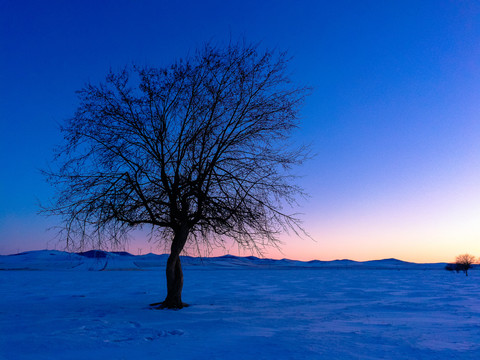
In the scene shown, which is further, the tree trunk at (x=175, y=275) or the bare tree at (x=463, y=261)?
the bare tree at (x=463, y=261)

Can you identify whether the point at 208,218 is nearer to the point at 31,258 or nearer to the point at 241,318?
the point at 241,318

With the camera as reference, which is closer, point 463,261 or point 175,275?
point 175,275

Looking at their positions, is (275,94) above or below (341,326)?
above

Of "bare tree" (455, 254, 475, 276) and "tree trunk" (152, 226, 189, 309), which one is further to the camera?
"bare tree" (455, 254, 475, 276)

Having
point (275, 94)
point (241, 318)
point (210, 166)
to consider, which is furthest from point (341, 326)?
point (275, 94)

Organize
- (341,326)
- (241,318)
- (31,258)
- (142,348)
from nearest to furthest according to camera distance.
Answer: (142,348), (341,326), (241,318), (31,258)

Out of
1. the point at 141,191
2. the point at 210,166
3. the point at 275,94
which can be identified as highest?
the point at 275,94

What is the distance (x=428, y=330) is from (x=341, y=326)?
188 centimetres

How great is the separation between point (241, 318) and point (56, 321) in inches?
190

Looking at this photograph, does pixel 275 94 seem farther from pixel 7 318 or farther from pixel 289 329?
pixel 7 318

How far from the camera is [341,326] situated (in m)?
8.34

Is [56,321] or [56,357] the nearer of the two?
[56,357]

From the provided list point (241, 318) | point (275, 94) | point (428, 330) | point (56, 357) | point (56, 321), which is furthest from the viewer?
point (275, 94)

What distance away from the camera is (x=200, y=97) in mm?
11453
